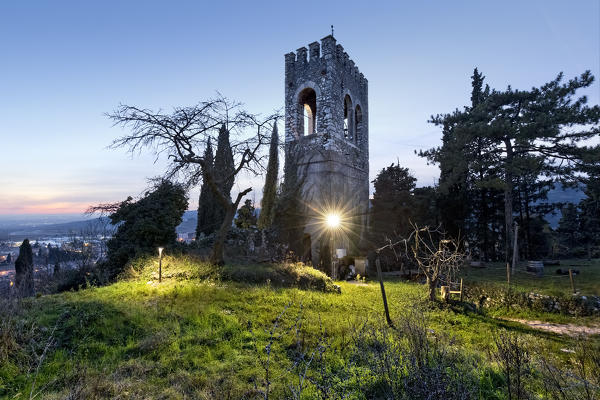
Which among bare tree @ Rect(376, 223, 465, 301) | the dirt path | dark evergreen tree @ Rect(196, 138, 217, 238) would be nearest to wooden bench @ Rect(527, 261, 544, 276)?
bare tree @ Rect(376, 223, 465, 301)

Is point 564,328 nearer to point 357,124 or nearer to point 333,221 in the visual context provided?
point 333,221

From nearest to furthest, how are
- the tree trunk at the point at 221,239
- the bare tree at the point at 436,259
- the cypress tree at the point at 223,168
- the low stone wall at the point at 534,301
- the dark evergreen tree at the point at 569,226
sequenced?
the bare tree at the point at 436,259
the low stone wall at the point at 534,301
the cypress tree at the point at 223,168
the tree trunk at the point at 221,239
the dark evergreen tree at the point at 569,226

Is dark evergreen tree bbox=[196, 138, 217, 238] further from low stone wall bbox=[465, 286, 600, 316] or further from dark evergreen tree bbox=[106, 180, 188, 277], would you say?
low stone wall bbox=[465, 286, 600, 316]

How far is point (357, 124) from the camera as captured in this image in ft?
63.4

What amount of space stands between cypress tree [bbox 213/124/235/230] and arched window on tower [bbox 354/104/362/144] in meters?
9.70

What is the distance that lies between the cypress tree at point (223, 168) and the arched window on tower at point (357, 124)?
31.8 feet

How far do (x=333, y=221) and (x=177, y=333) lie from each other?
38.0 ft

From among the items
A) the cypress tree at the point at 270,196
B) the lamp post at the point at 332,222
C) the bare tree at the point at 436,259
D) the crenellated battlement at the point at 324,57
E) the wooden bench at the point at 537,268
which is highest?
the crenellated battlement at the point at 324,57

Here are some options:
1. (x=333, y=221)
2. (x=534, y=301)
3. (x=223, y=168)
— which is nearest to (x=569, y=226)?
(x=534, y=301)

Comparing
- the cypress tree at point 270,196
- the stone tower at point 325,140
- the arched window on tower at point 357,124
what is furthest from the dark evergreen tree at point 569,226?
the cypress tree at point 270,196

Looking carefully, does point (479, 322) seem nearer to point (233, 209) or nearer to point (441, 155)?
point (233, 209)

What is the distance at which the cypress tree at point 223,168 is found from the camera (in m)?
9.30

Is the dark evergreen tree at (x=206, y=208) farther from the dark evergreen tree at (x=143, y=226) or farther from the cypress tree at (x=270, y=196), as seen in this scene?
the dark evergreen tree at (x=143, y=226)

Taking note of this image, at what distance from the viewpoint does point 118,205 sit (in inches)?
508
